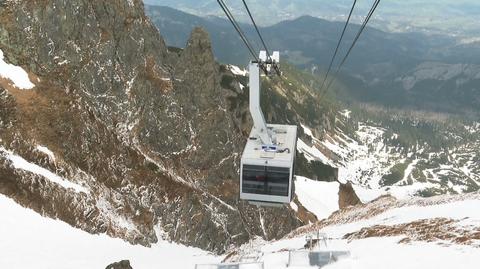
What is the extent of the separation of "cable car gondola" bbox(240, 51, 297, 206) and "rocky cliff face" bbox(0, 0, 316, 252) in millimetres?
26888

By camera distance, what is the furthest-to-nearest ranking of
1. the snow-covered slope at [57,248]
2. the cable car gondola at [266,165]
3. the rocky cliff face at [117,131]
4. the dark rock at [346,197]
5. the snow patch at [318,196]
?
the dark rock at [346,197]
the snow patch at [318,196]
the rocky cliff face at [117,131]
the snow-covered slope at [57,248]
the cable car gondola at [266,165]

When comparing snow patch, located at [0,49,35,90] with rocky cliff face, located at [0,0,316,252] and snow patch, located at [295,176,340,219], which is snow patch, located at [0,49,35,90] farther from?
snow patch, located at [295,176,340,219]

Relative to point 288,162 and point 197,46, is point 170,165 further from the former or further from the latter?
point 288,162

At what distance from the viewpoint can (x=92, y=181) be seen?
55812mm

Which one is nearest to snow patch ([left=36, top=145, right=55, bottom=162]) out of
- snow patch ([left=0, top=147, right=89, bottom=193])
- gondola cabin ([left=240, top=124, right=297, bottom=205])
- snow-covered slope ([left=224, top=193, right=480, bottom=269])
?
snow patch ([left=0, top=147, right=89, bottom=193])

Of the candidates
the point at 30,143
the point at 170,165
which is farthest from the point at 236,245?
the point at 30,143

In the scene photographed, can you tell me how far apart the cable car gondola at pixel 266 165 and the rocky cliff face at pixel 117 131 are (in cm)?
2689

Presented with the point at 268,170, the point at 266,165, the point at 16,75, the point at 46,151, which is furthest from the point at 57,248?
the point at 266,165

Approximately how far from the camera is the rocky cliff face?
52.8m

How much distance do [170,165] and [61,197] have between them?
60.3 feet

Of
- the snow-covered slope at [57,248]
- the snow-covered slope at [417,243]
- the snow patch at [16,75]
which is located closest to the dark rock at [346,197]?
the snow-covered slope at [57,248]

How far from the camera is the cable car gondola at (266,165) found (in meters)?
31.4

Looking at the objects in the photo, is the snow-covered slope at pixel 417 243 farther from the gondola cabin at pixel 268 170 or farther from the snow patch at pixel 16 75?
the snow patch at pixel 16 75

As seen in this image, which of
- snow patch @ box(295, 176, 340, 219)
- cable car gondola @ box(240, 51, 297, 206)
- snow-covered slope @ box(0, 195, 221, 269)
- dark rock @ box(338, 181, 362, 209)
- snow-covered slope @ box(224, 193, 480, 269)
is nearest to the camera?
snow-covered slope @ box(224, 193, 480, 269)
